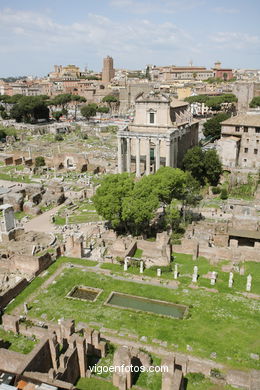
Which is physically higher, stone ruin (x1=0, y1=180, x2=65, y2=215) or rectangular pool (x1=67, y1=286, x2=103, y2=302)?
stone ruin (x1=0, y1=180, x2=65, y2=215)

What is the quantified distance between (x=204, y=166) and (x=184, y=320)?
2916 cm

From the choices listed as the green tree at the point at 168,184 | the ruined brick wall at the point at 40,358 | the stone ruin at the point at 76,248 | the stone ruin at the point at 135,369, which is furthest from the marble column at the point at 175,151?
the ruined brick wall at the point at 40,358

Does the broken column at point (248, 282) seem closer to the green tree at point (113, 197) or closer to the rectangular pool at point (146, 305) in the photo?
the rectangular pool at point (146, 305)

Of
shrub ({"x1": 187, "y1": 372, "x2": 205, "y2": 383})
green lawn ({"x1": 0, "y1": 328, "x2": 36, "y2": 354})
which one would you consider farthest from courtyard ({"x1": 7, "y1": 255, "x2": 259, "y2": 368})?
green lawn ({"x1": 0, "y1": 328, "x2": 36, "y2": 354})

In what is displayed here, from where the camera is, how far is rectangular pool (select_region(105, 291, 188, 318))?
23391mm

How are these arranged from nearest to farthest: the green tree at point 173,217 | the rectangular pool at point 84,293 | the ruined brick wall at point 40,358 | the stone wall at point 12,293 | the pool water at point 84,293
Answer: the ruined brick wall at point 40,358 → the stone wall at point 12,293 → the rectangular pool at point 84,293 → the pool water at point 84,293 → the green tree at point 173,217

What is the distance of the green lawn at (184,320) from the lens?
65.4ft

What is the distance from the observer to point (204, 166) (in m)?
47.9

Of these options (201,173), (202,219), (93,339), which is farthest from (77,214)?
(93,339)

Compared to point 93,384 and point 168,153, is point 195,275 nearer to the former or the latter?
point 93,384

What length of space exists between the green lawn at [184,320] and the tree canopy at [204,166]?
82.5 ft

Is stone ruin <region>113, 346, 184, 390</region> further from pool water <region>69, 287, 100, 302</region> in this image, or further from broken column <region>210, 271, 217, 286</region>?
broken column <region>210, 271, 217, 286</region>

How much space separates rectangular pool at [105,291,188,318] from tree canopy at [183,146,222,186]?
88.0 ft

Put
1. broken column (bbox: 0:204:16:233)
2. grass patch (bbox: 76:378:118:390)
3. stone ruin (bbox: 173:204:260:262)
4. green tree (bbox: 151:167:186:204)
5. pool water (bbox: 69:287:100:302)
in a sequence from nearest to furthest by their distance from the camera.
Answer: grass patch (bbox: 76:378:118:390) → pool water (bbox: 69:287:100:302) → stone ruin (bbox: 173:204:260:262) → green tree (bbox: 151:167:186:204) → broken column (bbox: 0:204:16:233)
